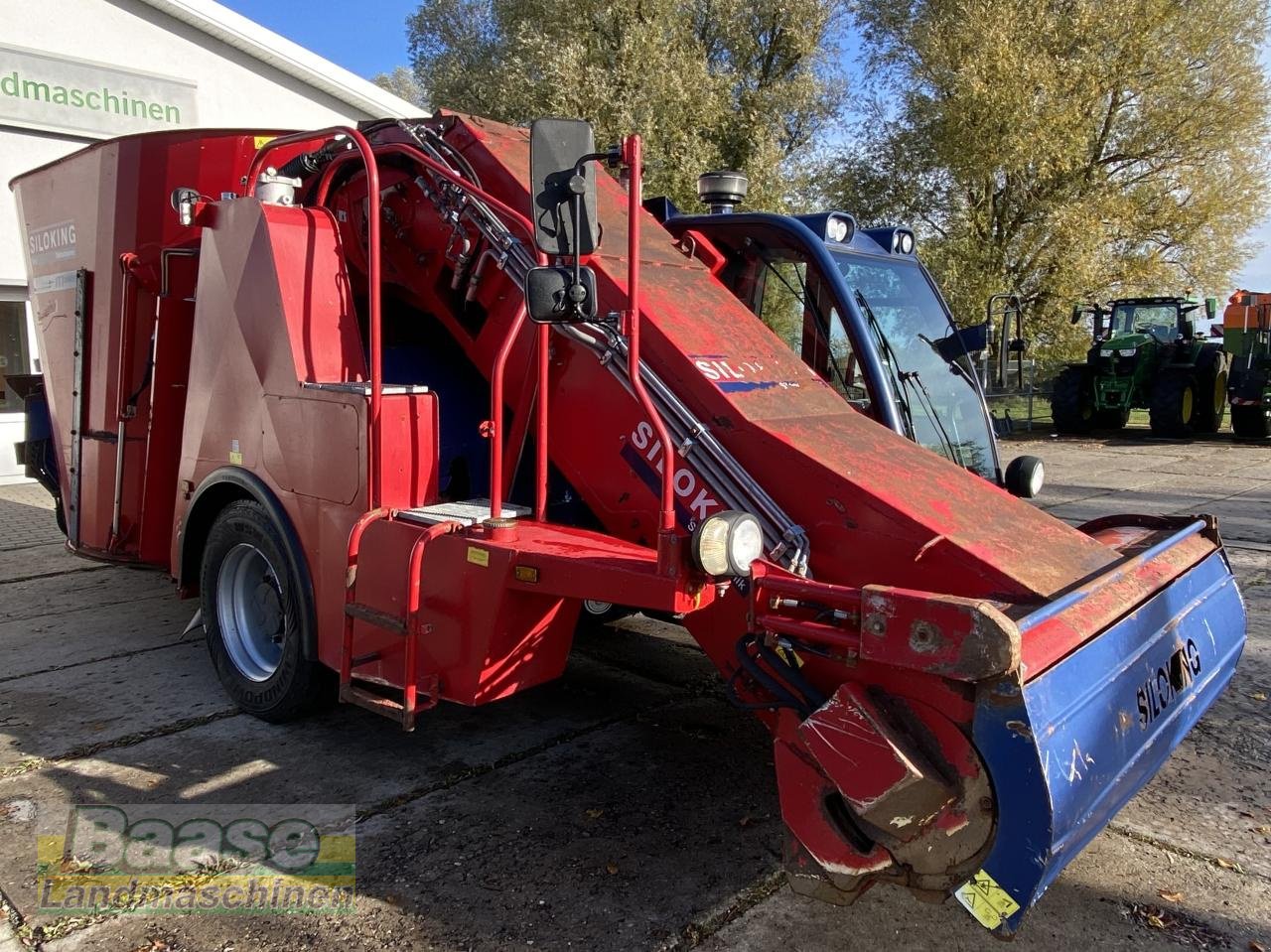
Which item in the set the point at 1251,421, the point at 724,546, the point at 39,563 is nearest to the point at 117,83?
the point at 39,563

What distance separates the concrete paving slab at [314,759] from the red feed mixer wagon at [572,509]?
23 centimetres

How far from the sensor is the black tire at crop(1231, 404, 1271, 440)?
16186mm

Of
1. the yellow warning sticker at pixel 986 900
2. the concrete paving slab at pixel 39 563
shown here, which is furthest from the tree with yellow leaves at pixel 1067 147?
the yellow warning sticker at pixel 986 900

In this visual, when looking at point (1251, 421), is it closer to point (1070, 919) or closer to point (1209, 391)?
point (1209, 391)

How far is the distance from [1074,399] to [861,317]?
14608 mm

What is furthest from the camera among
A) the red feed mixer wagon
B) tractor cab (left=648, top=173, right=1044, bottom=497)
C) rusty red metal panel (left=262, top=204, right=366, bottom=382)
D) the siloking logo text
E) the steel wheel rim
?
tractor cab (left=648, top=173, right=1044, bottom=497)

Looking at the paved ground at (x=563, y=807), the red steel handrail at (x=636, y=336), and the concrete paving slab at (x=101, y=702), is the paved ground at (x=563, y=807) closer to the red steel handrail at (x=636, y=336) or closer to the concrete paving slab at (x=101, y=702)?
the concrete paving slab at (x=101, y=702)

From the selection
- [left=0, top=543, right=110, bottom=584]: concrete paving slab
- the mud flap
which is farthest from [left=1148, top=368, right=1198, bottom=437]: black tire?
[left=0, top=543, right=110, bottom=584]: concrete paving slab

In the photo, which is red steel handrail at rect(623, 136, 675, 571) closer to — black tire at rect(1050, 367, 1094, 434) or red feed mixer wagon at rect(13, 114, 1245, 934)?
red feed mixer wagon at rect(13, 114, 1245, 934)

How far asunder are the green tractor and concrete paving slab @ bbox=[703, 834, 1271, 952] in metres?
15.4

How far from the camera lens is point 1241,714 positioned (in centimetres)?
435

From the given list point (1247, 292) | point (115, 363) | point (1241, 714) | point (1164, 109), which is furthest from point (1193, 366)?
point (115, 363)

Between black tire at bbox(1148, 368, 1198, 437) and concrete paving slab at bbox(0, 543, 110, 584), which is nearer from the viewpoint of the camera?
concrete paving slab at bbox(0, 543, 110, 584)

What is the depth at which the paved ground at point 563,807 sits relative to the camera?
278 cm
